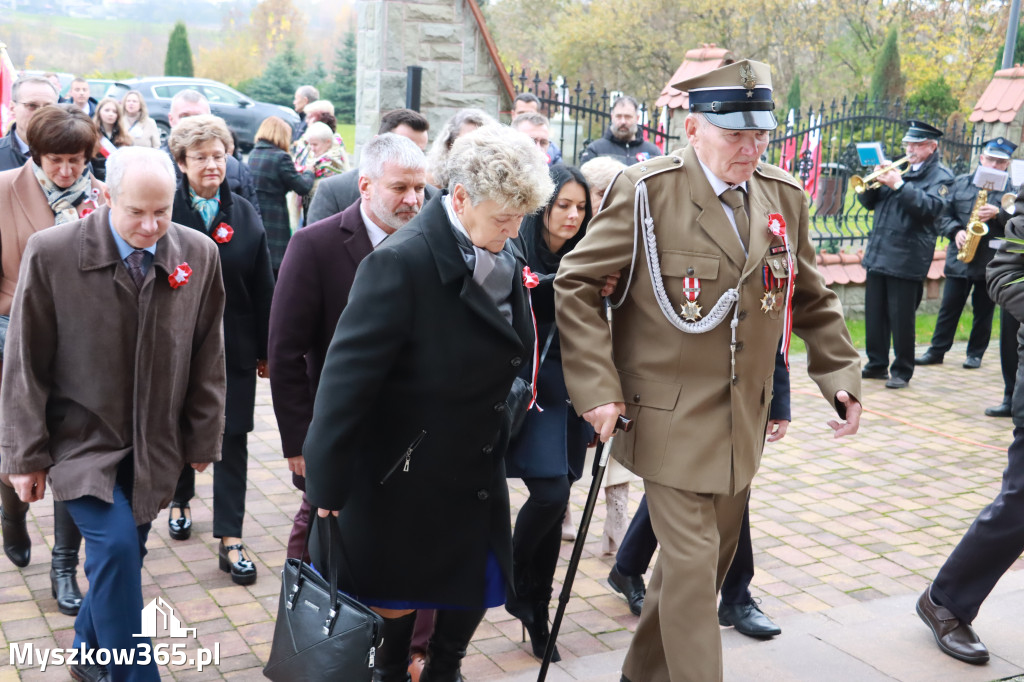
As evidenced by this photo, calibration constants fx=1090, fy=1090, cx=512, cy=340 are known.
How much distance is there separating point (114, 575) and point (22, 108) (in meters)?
3.82

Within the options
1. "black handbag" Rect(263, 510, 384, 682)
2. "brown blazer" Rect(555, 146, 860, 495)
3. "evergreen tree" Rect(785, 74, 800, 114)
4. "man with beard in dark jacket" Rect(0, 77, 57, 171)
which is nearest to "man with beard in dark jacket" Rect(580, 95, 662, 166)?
"man with beard in dark jacket" Rect(0, 77, 57, 171)

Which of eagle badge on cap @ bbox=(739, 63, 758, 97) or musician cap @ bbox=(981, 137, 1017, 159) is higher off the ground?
eagle badge on cap @ bbox=(739, 63, 758, 97)

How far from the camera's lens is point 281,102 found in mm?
33656

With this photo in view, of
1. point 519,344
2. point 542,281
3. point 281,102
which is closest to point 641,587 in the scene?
point 542,281

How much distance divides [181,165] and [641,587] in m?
2.67

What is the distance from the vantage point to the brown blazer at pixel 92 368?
334cm

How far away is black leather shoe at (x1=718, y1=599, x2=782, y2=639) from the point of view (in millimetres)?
4277

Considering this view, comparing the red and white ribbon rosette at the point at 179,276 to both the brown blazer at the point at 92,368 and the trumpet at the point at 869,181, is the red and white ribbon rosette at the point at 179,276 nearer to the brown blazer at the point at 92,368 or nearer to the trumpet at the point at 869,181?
the brown blazer at the point at 92,368

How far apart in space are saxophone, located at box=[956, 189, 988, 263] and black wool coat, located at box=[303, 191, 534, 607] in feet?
24.2

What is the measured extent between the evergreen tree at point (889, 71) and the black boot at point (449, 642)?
28805mm

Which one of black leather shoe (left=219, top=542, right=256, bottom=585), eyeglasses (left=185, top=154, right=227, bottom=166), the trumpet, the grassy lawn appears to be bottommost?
the grassy lawn

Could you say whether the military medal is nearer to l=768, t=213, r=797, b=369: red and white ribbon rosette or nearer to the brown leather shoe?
l=768, t=213, r=797, b=369: red and white ribbon rosette

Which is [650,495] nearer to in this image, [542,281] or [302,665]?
[542,281]

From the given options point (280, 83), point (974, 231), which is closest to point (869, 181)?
point (974, 231)
